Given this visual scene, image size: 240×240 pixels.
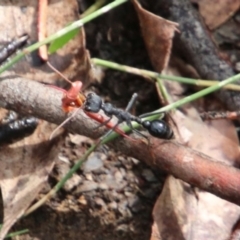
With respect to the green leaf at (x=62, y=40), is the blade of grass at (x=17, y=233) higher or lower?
lower

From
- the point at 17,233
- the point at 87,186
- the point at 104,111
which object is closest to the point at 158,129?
the point at 104,111

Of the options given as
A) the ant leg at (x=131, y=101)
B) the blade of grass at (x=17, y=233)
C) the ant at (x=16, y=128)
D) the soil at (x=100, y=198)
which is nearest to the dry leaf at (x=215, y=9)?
the soil at (x=100, y=198)

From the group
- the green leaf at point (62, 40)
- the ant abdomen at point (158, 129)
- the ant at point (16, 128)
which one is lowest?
the ant at point (16, 128)

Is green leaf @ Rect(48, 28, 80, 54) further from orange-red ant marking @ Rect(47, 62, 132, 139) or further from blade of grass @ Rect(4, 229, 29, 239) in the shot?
blade of grass @ Rect(4, 229, 29, 239)

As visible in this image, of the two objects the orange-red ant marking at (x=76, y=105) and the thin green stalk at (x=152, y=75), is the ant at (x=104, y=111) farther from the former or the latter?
the thin green stalk at (x=152, y=75)

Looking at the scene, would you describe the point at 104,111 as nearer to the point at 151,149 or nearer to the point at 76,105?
the point at 76,105

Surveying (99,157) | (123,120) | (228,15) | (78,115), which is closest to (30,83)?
(78,115)

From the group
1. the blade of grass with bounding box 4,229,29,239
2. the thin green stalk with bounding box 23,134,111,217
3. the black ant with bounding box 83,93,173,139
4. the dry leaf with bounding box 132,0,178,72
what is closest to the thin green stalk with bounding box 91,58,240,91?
the dry leaf with bounding box 132,0,178,72
